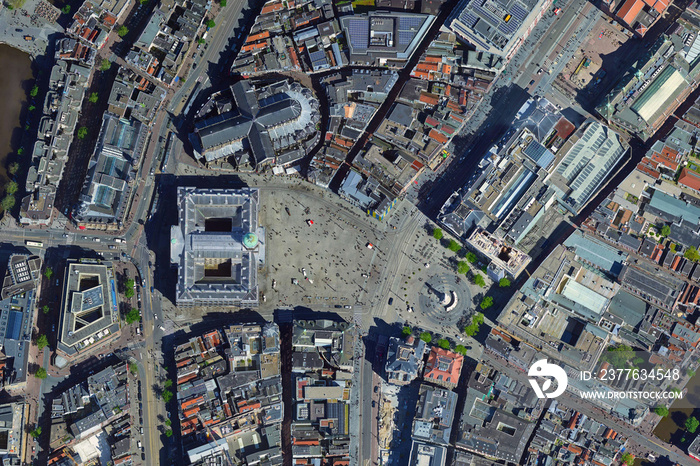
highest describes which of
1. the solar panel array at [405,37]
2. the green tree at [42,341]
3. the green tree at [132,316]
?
the solar panel array at [405,37]

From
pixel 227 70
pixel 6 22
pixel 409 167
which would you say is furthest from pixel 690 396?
pixel 6 22

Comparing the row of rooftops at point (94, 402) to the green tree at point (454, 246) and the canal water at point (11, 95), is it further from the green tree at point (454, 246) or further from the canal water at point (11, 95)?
the green tree at point (454, 246)

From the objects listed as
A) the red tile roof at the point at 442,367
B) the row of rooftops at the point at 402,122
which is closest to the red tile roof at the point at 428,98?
the row of rooftops at the point at 402,122

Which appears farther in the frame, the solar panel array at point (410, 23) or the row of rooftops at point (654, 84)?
the solar panel array at point (410, 23)

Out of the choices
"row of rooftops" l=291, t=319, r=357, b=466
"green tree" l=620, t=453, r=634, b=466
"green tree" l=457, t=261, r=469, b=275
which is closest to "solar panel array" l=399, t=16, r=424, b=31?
"green tree" l=457, t=261, r=469, b=275

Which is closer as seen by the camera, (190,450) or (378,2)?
(190,450)

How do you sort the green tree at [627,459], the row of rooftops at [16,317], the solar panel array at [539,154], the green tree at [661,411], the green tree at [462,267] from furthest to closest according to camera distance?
the green tree at [462,267] → the green tree at [661,411] → the green tree at [627,459] → the solar panel array at [539,154] → the row of rooftops at [16,317]

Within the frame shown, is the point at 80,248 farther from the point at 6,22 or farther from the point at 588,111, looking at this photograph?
the point at 588,111
